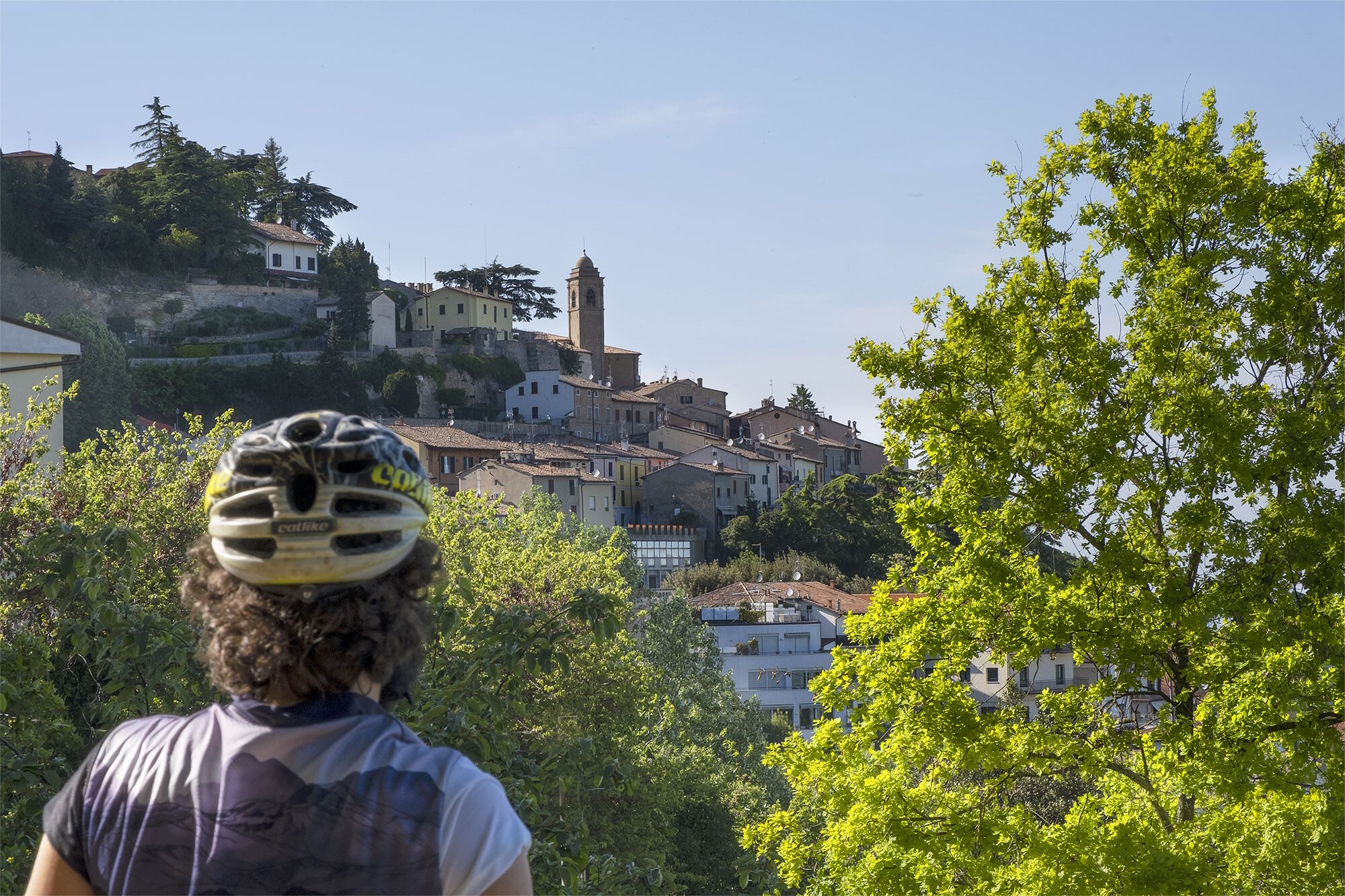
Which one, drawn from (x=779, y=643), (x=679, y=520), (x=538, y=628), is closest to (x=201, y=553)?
(x=538, y=628)

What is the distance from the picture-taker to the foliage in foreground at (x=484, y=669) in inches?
216

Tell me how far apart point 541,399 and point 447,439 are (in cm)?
1934

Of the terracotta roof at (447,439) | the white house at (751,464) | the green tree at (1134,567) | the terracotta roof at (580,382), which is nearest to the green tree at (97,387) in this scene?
the terracotta roof at (447,439)

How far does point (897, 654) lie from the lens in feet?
34.5

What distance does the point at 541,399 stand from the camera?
3216 inches

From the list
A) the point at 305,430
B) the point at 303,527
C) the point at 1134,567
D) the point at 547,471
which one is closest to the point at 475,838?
the point at 303,527

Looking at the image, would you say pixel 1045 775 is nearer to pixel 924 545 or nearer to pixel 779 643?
pixel 924 545

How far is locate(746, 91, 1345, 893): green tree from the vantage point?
9.23 metres

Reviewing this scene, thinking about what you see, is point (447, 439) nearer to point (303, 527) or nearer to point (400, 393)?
point (400, 393)

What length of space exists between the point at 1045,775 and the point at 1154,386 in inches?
117

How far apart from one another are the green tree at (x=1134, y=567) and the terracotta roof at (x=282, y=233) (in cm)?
7189

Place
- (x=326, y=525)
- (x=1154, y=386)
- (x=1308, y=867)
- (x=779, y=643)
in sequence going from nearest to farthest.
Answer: (x=326, y=525)
(x=1308, y=867)
(x=1154, y=386)
(x=779, y=643)

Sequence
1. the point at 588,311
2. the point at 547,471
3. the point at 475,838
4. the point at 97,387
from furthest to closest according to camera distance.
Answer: the point at 588,311 → the point at 547,471 → the point at 97,387 → the point at 475,838

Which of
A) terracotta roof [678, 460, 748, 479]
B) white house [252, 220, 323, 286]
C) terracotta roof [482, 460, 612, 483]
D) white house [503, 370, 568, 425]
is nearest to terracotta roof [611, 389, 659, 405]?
white house [503, 370, 568, 425]
